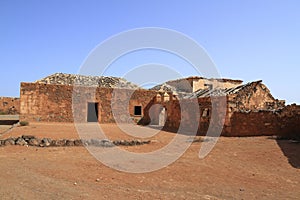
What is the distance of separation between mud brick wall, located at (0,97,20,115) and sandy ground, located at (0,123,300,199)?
27448mm

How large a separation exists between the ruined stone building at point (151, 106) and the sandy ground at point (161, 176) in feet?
11.2

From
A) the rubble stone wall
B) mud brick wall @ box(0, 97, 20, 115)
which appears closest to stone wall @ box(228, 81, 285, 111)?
the rubble stone wall

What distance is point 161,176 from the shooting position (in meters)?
6.91

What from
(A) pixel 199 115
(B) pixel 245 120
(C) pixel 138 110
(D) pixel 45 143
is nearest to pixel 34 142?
(D) pixel 45 143

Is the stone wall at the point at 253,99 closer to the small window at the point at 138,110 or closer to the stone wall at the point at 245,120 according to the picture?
the stone wall at the point at 245,120

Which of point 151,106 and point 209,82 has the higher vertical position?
point 209,82

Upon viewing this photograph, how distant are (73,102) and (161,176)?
55.9ft

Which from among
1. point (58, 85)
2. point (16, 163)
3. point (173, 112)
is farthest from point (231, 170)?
point (58, 85)

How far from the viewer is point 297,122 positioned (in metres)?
12.4

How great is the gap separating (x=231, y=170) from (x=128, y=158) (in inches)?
128

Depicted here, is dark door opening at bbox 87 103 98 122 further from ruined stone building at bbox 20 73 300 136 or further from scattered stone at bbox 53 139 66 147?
scattered stone at bbox 53 139 66 147

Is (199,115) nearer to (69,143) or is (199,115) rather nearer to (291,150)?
(291,150)

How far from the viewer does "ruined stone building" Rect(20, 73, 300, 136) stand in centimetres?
1356

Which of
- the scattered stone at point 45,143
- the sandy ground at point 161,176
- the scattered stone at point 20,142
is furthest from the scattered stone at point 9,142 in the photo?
the scattered stone at point 45,143
